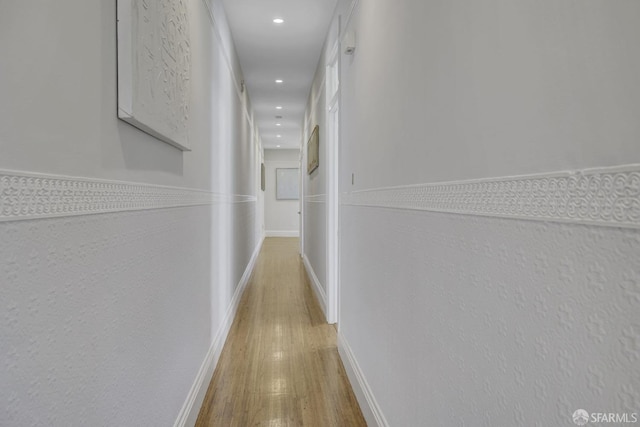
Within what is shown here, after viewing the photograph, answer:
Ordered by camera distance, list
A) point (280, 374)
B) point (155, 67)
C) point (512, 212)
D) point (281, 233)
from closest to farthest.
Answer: point (512, 212), point (155, 67), point (280, 374), point (281, 233)

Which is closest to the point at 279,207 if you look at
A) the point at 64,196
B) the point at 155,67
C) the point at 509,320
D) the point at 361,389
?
the point at 361,389

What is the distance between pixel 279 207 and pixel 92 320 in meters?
10.6

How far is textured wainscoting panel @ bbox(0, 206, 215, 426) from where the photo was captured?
0.68 m

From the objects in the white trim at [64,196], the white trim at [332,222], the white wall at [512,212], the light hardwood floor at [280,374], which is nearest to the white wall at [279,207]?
the light hardwood floor at [280,374]

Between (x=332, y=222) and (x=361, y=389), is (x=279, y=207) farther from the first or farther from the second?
(x=361, y=389)

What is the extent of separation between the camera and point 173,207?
1660mm

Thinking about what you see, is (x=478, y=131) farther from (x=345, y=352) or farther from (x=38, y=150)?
(x=345, y=352)

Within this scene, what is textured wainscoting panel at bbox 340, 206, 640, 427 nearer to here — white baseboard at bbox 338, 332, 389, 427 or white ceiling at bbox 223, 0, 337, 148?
white baseboard at bbox 338, 332, 389, 427

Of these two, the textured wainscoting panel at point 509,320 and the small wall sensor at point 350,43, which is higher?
the small wall sensor at point 350,43

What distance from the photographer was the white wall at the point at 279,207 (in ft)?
37.6

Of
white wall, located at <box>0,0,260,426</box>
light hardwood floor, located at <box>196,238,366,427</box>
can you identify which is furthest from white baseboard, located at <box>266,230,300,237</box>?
white wall, located at <box>0,0,260,426</box>

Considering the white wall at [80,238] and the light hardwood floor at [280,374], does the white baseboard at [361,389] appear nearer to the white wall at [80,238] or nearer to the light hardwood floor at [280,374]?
the light hardwood floor at [280,374]

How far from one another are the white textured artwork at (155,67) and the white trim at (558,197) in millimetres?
901

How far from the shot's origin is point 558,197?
628 millimetres
